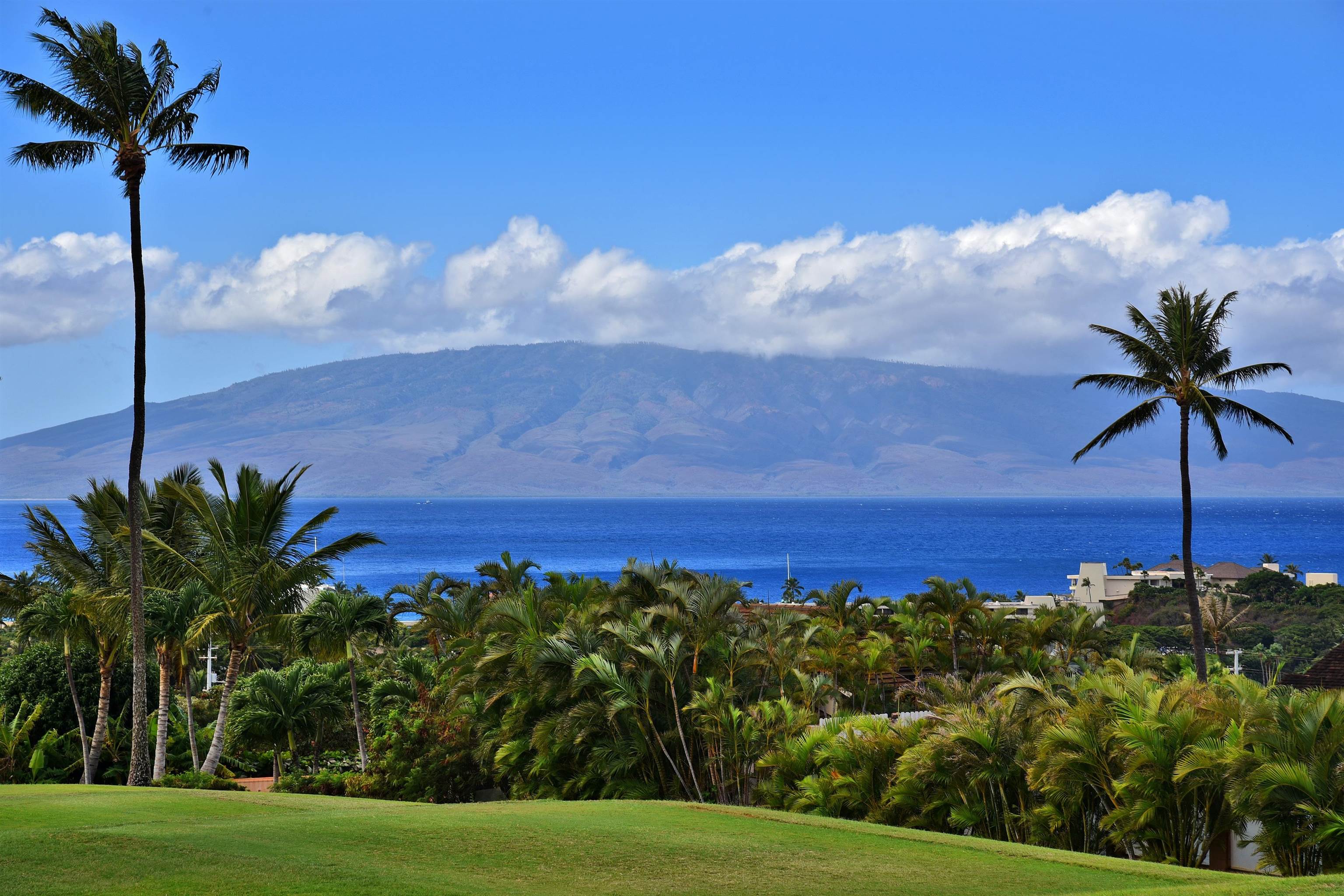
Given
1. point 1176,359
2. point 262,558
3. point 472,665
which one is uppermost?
point 1176,359

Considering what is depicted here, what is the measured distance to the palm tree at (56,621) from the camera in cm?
2816

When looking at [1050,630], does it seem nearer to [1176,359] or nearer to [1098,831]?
[1176,359]

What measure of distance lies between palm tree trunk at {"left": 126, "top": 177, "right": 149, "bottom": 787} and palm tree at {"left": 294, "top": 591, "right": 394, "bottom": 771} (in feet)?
12.6

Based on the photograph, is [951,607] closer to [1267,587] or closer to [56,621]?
[56,621]

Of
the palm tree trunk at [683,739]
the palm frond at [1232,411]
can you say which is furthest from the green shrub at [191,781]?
the palm frond at [1232,411]

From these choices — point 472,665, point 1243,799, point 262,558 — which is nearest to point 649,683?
point 472,665

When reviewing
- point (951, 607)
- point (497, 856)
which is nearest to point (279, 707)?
point (951, 607)

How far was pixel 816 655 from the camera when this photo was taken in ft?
108

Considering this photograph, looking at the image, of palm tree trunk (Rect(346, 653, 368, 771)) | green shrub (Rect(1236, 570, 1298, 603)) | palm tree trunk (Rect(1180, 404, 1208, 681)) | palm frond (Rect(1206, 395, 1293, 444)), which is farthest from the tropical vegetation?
green shrub (Rect(1236, 570, 1298, 603))

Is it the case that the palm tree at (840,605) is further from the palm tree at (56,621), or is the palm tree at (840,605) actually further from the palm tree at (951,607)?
the palm tree at (56,621)

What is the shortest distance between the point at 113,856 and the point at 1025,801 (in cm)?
1506

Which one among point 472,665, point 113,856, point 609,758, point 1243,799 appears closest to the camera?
point 113,856

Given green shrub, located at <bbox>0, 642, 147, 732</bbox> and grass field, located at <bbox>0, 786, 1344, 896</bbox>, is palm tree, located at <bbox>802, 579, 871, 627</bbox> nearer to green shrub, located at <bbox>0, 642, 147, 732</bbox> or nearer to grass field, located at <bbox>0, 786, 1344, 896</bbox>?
green shrub, located at <bbox>0, 642, 147, 732</bbox>

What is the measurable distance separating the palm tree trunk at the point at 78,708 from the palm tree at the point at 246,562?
7164 mm
